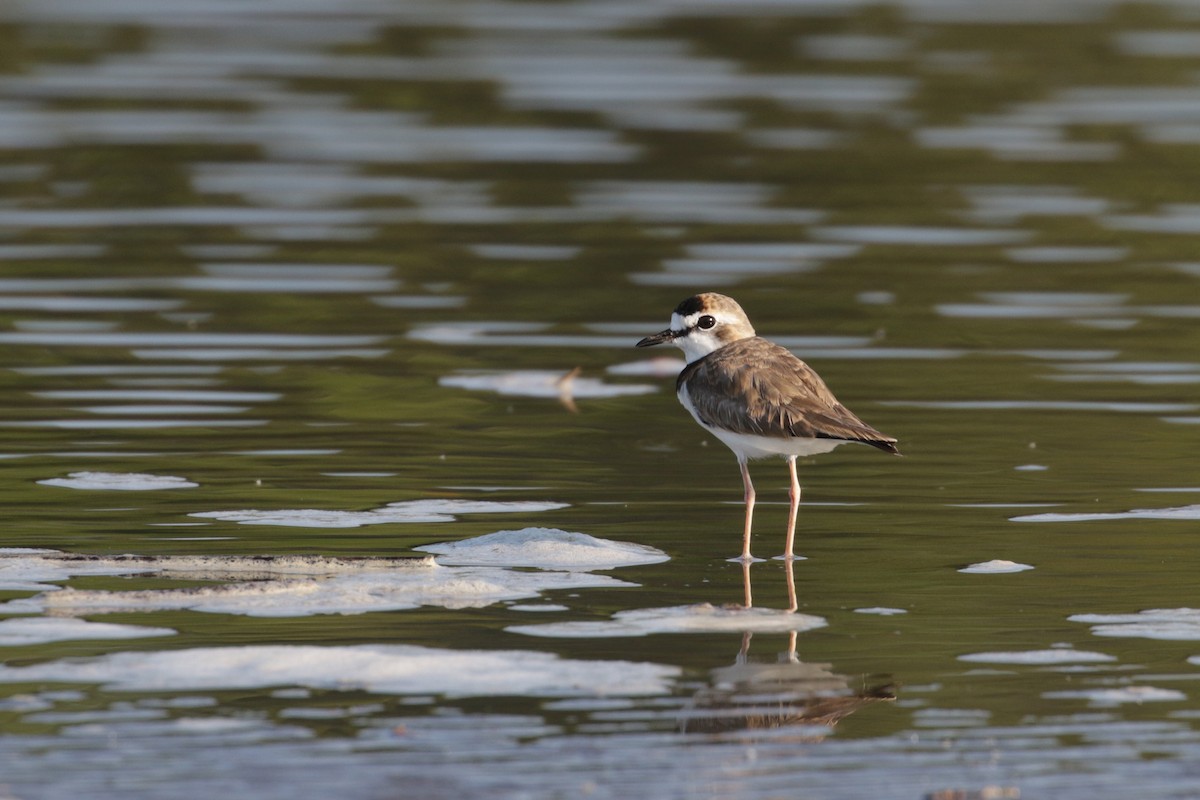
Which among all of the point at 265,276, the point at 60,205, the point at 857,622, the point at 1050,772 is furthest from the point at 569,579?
the point at 60,205

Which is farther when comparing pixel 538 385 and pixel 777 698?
pixel 538 385

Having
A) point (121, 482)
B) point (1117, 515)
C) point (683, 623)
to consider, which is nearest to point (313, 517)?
point (121, 482)

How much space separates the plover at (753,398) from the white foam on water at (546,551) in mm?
570

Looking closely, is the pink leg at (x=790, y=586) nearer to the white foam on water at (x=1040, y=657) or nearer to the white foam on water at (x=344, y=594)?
the white foam on water at (x=344, y=594)

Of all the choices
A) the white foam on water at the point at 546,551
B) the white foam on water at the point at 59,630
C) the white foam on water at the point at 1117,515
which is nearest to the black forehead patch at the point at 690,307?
the white foam on water at the point at 546,551

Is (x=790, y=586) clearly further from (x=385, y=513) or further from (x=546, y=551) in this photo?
(x=385, y=513)

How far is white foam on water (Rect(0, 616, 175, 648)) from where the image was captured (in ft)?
26.7

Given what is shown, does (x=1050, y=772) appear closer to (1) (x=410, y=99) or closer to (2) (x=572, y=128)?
(2) (x=572, y=128)

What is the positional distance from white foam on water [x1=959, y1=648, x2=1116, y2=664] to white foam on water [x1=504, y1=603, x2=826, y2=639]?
0.76 m

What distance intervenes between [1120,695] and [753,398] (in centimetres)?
309

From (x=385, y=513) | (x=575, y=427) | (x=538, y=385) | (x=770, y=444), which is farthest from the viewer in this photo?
(x=538, y=385)

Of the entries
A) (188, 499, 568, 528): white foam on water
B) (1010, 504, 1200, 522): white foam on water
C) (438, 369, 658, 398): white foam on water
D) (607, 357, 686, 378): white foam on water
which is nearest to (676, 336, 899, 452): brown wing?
(188, 499, 568, 528): white foam on water

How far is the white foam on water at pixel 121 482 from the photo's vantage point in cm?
1144

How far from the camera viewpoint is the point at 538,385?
14891mm
